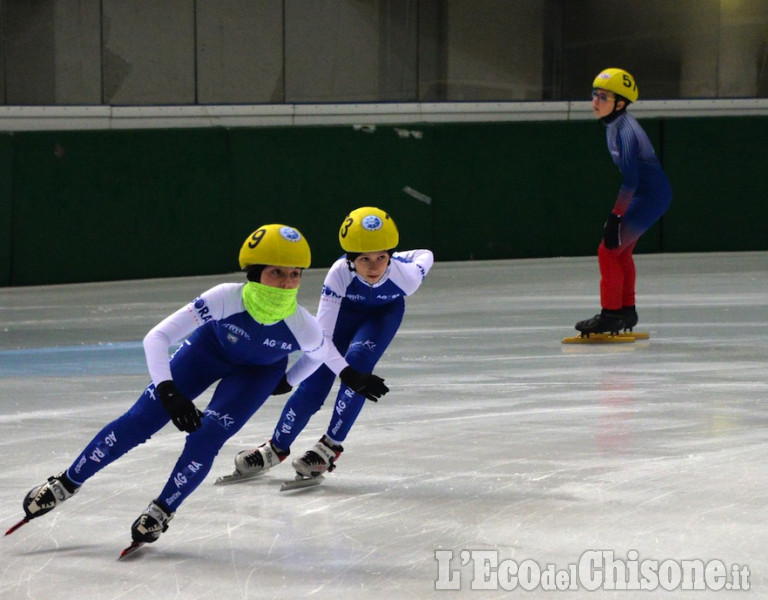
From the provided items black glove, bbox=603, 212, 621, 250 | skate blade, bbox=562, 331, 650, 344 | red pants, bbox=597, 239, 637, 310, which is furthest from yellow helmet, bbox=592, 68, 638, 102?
skate blade, bbox=562, 331, 650, 344

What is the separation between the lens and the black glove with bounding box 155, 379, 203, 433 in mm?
4750

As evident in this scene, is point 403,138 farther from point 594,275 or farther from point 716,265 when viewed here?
point 716,265

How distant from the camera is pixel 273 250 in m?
5.05

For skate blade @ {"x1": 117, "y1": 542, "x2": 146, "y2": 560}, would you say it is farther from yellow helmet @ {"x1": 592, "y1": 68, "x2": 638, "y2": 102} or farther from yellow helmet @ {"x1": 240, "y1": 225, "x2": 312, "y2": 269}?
yellow helmet @ {"x1": 592, "y1": 68, "x2": 638, "y2": 102}

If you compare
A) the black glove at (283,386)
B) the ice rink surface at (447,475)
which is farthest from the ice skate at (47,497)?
the black glove at (283,386)

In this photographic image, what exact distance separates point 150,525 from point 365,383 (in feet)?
3.41

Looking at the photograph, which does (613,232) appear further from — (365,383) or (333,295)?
(365,383)

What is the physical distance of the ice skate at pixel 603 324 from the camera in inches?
394

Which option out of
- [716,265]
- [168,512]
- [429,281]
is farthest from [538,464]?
[716,265]

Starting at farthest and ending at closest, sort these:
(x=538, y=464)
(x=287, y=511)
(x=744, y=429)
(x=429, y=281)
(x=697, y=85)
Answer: (x=697, y=85) < (x=429, y=281) < (x=744, y=429) < (x=538, y=464) < (x=287, y=511)

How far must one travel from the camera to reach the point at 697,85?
58.4ft

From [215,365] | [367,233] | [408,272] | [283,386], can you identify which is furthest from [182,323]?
[408,272]

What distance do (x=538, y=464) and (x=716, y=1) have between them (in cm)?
1300

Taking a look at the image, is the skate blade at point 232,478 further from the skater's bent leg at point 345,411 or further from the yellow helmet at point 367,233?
the yellow helmet at point 367,233
